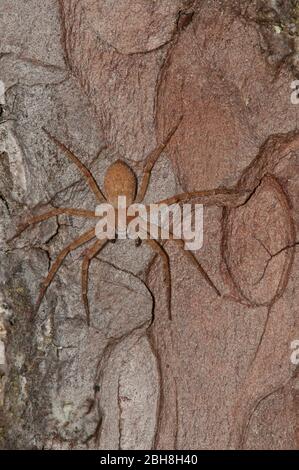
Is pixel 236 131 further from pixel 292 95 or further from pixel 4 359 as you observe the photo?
pixel 4 359

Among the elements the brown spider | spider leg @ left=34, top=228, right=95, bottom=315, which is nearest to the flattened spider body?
the brown spider

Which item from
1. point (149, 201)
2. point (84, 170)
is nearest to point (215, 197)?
point (149, 201)

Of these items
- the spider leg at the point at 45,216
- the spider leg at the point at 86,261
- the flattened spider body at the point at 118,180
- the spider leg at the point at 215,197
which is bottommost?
the spider leg at the point at 86,261

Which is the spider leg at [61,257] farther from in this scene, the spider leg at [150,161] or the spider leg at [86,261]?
the spider leg at [150,161]

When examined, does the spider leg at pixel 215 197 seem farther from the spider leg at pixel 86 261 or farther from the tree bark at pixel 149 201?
the spider leg at pixel 86 261

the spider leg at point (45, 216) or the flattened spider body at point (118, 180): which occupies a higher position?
the flattened spider body at point (118, 180)

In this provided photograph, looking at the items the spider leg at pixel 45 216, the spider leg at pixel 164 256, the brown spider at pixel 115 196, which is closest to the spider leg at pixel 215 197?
the brown spider at pixel 115 196

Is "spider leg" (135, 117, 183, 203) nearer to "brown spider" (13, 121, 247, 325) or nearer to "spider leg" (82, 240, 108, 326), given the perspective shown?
"brown spider" (13, 121, 247, 325)

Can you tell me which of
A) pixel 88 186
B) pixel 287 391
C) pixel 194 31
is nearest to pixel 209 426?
pixel 287 391
